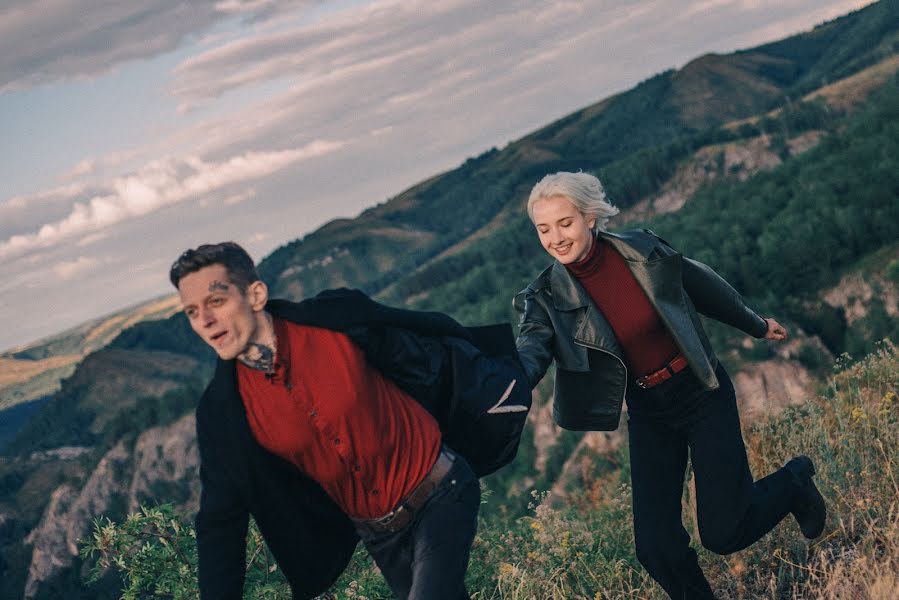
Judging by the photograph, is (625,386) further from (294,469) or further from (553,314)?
(294,469)

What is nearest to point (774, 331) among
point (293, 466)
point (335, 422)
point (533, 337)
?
point (533, 337)

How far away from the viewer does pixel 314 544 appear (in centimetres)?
337

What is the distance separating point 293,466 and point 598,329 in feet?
5.33

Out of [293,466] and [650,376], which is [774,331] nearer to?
[650,376]

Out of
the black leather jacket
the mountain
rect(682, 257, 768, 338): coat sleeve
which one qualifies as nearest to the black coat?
the black leather jacket

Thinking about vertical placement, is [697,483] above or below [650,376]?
below

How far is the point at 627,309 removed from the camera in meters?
4.09

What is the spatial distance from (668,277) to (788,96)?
192m

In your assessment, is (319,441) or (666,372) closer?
(319,441)

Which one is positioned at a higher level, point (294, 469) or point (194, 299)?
point (194, 299)

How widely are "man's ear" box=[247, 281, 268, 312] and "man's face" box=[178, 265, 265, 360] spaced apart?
0.03 metres

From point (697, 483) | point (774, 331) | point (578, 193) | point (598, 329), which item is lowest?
point (697, 483)

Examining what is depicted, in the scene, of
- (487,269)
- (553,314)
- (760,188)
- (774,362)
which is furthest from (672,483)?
(487,269)

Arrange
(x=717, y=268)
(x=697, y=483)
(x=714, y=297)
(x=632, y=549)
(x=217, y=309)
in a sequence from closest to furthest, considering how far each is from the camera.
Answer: (x=217, y=309)
(x=697, y=483)
(x=714, y=297)
(x=632, y=549)
(x=717, y=268)
